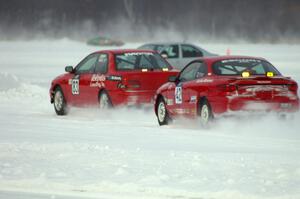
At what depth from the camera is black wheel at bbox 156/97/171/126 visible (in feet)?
57.3

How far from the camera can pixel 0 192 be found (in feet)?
31.6

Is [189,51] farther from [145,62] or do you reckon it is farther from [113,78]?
[113,78]

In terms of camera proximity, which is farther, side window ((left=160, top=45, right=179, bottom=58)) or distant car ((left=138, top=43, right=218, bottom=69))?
side window ((left=160, top=45, right=179, bottom=58))

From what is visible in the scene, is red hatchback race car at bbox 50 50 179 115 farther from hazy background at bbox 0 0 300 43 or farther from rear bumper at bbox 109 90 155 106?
hazy background at bbox 0 0 300 43

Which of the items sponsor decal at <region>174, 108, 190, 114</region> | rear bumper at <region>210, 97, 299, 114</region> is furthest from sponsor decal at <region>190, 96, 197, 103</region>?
rear bumper at <region>210, 97, 299, 114</region>

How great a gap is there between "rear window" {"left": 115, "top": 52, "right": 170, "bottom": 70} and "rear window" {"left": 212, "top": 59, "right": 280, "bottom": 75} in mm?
3178

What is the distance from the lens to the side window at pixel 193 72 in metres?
16.5

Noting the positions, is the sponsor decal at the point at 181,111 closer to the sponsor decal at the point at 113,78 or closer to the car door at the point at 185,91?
the car door at the point at 185,91

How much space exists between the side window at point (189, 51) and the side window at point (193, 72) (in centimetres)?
1556

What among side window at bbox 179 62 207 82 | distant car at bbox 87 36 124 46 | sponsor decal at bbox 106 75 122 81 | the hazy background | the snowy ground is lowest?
the snowy ground

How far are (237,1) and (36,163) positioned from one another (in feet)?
316

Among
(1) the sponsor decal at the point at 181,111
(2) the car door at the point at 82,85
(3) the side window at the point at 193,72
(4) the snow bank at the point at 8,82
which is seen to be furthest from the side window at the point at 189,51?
(1) the sponsor decal at the point at 181,111

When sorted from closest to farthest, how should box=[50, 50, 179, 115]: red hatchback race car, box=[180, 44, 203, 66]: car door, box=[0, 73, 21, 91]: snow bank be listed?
box=[50, 50, 179, 115]: red hatchback race car < box=[0, 73, 21, 91]: snow bank < box=[180, 44, 203, 66]: car door

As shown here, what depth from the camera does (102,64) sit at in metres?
19.5
